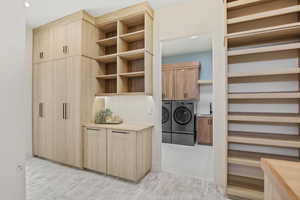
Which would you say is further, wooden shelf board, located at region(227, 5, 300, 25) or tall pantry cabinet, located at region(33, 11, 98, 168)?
tall pantry cabinet, located at region(33, 11, 98, 168)

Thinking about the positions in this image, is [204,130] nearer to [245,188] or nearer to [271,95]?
[245,188]

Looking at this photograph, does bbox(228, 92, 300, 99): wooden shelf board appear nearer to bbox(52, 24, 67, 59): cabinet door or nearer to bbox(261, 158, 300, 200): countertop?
bbox(261, 158, 300, 200): countertop

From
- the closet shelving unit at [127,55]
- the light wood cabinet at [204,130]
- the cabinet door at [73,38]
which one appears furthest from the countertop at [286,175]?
the light wood cabinet at [204,130]

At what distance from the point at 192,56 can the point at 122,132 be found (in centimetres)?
377

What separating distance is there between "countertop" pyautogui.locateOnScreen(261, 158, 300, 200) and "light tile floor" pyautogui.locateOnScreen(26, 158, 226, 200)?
4.74 feet

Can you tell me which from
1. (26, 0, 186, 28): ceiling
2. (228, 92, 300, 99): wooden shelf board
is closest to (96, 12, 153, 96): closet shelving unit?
(26, 0, 186, 28): ceiling

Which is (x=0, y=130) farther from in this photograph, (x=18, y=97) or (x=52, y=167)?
(x=52, y=167)

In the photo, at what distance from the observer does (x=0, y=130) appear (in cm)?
71

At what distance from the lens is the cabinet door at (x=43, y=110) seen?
119 inches

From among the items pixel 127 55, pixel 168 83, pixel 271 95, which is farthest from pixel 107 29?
pixel 271 95

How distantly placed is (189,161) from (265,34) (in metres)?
2.58

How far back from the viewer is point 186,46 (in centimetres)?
445

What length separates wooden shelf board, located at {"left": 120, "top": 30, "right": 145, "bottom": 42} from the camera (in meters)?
2.62

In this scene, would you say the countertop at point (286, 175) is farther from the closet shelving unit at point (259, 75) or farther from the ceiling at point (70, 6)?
the ceiling at point (70, 6)
